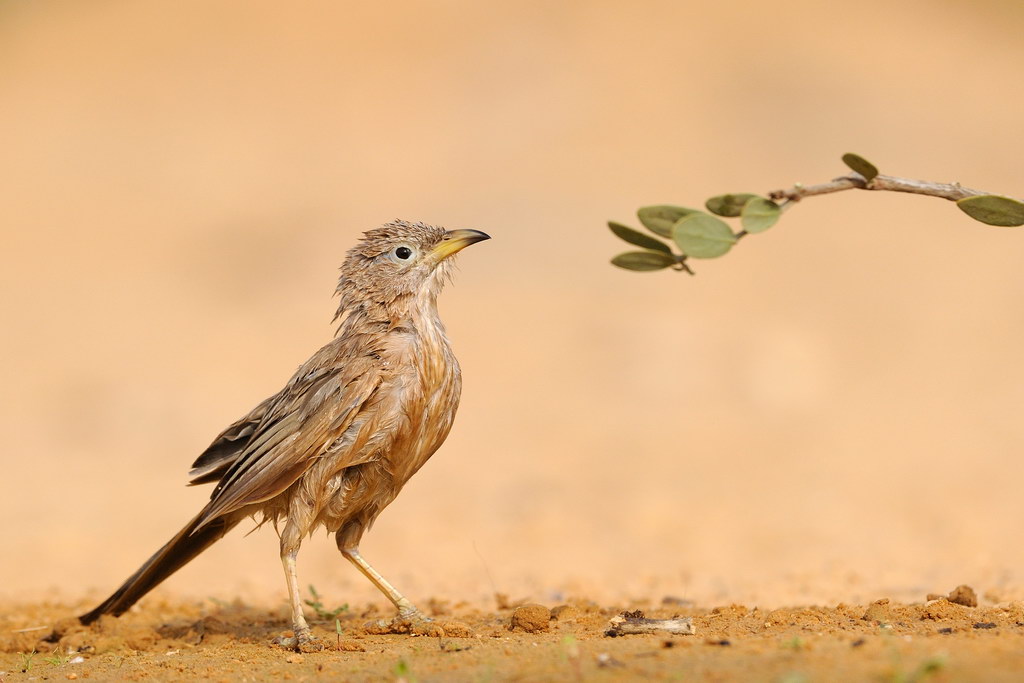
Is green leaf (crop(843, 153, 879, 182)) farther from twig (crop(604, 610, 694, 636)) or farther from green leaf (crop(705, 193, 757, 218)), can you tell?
twig (crop(604, 610, 694, 636))

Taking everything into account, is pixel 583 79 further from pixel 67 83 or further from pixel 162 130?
pixel 67 83

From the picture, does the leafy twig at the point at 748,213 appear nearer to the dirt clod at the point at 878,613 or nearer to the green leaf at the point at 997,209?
the green leaf at the point at 997,209

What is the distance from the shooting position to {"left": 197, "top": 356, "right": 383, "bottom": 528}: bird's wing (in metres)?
5.43

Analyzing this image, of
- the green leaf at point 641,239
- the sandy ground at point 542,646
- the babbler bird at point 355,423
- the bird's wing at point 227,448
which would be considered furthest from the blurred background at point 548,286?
the green leaf at point 641,239

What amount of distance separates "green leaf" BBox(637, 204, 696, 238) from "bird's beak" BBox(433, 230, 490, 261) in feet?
5.70

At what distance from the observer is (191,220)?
896 inches

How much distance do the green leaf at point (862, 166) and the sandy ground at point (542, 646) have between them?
1765 millimetres

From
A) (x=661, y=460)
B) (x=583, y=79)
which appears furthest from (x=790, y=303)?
(x=583, y=79)

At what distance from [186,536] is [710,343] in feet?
38.3

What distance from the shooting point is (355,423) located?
5.44 m

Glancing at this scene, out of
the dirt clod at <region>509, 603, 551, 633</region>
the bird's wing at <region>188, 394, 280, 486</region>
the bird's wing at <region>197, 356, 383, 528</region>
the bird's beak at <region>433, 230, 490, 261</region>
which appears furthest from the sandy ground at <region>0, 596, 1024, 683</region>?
the bird's beak at <region>433, 230, 490, 261</region>

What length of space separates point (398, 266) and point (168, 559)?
2076 millimetres

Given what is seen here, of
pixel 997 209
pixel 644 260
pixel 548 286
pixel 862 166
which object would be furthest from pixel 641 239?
pixel 548 286

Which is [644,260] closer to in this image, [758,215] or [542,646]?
[758,215]
